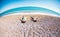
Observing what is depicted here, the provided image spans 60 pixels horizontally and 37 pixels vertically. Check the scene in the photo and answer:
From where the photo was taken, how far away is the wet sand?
51.7 inches

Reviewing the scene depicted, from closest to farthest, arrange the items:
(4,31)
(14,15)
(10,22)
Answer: (4,31), (10,22), (14,15)

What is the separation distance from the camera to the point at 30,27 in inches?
56.1

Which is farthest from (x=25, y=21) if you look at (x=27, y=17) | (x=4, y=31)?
(x=4, y=31)

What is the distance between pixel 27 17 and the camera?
157 centimetres

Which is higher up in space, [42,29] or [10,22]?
[10,22]

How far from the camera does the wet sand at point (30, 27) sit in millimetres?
1312

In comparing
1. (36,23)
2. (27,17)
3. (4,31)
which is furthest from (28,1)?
(4,31)

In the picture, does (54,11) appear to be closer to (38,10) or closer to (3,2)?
(38,10)

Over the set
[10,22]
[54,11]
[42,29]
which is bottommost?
[42,29]

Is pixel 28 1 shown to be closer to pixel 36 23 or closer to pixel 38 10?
pixel 38 10

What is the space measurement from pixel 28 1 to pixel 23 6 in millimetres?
105

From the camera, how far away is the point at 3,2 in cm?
156

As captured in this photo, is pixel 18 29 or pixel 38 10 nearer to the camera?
pixel 18 29

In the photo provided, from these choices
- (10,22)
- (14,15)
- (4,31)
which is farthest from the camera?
(14,15)
